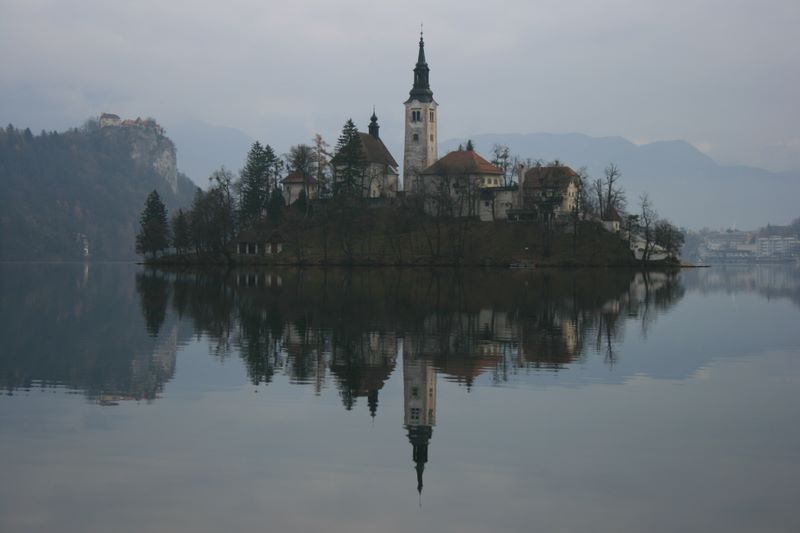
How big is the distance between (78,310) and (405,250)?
71.1 meters

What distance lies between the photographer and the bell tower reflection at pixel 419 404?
50.4ft

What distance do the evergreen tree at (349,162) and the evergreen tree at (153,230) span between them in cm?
2836

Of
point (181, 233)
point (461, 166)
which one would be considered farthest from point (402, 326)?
point (181, 233)

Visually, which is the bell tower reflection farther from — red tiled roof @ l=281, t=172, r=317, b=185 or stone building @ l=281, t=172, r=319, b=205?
red tiled roof @ l=281, t=172, r=317, b=185

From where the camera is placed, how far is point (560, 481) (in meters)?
13.6

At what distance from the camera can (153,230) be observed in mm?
129125

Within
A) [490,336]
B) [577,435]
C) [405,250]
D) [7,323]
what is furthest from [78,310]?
[405,250]

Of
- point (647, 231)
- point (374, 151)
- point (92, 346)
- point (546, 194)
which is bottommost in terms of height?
point (92, 346)

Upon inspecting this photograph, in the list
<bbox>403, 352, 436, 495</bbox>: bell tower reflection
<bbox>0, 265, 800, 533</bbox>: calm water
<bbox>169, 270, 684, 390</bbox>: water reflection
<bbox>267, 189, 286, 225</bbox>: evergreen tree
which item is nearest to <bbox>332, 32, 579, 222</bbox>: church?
<bbox>267, 189, 286, 225</bbox>: evergreen tree

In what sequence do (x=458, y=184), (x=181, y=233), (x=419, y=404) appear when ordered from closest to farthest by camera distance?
1. (x=419, y=404)
2. (x=458, y=184)
3. (x=181, y=233)

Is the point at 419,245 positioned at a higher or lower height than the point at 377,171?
lower

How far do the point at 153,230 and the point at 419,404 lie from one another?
116 meters

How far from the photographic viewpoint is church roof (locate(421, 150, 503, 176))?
408 feet

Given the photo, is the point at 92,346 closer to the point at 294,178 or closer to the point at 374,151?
the point at 294,178
